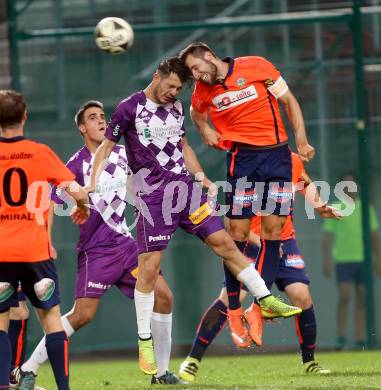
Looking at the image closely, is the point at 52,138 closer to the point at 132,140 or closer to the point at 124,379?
the point at 124,379

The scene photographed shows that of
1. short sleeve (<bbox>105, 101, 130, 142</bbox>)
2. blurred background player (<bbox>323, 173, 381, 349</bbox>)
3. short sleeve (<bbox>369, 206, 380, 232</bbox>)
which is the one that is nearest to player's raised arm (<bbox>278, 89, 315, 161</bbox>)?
short sleeve (<bbox>105, 101, 130, 142</bbox>)

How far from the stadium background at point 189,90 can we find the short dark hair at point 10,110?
591 centimetres

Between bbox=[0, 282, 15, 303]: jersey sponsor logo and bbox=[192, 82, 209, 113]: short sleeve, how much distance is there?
2209mm

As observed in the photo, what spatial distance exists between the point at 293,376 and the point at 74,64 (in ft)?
17.1

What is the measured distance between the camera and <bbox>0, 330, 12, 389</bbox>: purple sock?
21.0 ft

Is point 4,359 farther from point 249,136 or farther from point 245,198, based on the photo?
point 249,136

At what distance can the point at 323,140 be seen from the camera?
12.2 meters

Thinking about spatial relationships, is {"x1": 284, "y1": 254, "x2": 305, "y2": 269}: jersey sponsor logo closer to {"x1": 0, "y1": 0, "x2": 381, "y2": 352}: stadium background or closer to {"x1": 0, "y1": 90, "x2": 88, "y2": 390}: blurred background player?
{"x1": 0, "y1": 90, "x2": 88, "y2": 390}: blurred background player

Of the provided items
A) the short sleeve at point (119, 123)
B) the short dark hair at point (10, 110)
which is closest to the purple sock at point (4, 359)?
the short dark hair at point (10, 110)

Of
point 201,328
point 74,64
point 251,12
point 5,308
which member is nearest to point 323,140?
point 251,12

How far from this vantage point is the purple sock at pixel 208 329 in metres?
8.72

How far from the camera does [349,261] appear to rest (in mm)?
12125

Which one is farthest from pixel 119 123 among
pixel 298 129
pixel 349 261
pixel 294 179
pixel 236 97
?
pixel 349 261

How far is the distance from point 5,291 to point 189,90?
622 centimetres
